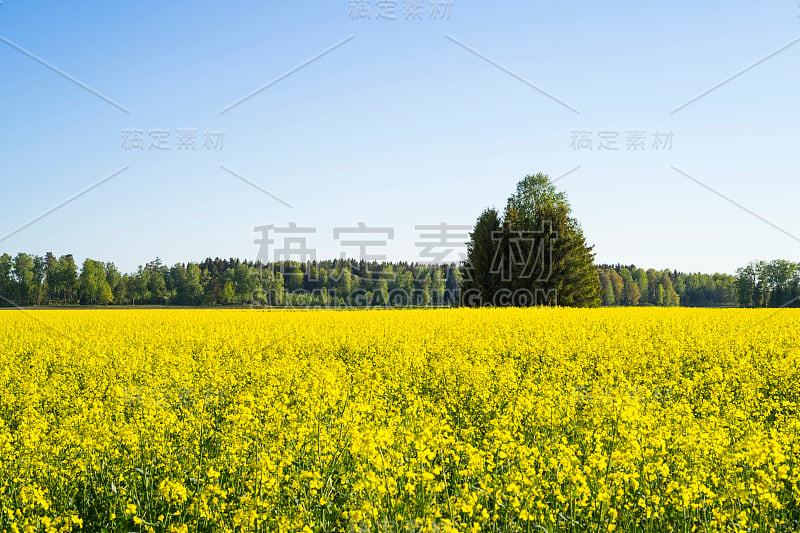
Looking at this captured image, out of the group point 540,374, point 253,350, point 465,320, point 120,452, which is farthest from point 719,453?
point 465,320

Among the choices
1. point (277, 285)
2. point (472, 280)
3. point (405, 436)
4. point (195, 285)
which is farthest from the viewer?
point (195, 285)

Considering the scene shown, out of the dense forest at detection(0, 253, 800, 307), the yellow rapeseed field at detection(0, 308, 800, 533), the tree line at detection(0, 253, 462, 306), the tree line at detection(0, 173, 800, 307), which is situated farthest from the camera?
the tree line at detection(0, 253, 462, 306)

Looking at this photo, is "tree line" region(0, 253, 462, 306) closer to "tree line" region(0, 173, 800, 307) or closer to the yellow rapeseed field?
"tree line" region(0, 173, 800, 307)

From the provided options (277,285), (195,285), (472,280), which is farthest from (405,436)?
(195,285)

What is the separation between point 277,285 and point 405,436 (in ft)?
272

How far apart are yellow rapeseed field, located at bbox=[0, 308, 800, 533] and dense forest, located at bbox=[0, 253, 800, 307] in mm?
48252

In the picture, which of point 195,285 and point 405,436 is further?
point 195,285

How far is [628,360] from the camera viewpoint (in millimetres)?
11188

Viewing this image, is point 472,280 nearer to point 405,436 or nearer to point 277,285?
point 405,436

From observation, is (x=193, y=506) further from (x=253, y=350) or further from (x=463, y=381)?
(x=253, y=350)

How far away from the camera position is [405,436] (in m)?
5.37

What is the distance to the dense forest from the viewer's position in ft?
258

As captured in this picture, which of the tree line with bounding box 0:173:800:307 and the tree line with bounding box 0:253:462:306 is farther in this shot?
the tree line with bounding box 0:253:462:306

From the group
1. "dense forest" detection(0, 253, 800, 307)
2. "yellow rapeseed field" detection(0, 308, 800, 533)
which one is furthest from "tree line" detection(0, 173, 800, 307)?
"yellow rapeseed field" detection(0, 308, 800, 533)
